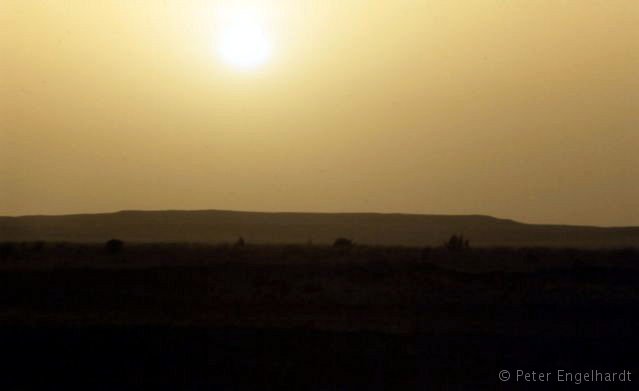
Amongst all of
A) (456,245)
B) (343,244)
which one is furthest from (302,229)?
(456,245)

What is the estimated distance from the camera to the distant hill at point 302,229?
87.0 ft

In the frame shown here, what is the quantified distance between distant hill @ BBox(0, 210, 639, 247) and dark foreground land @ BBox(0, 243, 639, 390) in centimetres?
629

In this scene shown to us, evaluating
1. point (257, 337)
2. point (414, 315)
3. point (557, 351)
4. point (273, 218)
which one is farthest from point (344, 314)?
point (273, 218)

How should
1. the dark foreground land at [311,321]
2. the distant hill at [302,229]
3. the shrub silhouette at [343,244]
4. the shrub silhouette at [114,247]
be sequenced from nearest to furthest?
the dark foreground land at [311,321], the shrub silhouette at [114,247], the shrub silhouette at [343,244], the distant hill at [302,229]

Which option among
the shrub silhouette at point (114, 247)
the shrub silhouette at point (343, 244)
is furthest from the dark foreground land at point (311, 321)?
the shrub silhouette at point (343, 244)

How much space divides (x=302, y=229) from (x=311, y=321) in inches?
603

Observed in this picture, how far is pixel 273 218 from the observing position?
26.1m

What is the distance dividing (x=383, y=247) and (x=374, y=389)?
1465 cm

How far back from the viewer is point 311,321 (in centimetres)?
1275

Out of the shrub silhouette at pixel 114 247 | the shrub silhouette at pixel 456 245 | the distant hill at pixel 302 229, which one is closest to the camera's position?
the shrub silhouette at pixel 456 245

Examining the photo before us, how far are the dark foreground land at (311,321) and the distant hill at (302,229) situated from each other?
629 cm

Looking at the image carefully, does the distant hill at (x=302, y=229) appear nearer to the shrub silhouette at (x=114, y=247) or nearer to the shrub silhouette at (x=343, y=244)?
the shrub silhouette at (x=343, y=244)

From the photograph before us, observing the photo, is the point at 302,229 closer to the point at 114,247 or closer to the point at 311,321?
the point at 114,247

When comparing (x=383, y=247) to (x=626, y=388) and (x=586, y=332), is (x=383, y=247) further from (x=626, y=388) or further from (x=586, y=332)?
(x=626, y=388)
